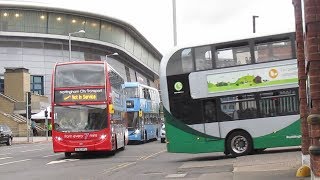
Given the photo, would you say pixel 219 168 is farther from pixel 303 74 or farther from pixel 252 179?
pixel 303 74

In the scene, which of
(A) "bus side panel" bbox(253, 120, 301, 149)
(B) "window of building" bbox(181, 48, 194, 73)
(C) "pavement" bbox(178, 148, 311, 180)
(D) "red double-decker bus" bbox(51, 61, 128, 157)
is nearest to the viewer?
(C) "pavement" bbox(178, 148, 311, 180)

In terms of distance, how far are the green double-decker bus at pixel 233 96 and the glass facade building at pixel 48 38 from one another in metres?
52.8

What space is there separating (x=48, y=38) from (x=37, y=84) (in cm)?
660

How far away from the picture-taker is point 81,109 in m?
22.8

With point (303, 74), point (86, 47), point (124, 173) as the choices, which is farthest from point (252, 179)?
point (86, 47)

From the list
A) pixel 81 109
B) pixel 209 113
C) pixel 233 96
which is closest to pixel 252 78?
pixel 233 96

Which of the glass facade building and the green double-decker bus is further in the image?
the glass facade building

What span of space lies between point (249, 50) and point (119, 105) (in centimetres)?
966

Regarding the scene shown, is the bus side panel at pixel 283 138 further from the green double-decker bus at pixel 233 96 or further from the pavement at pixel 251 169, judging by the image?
the pavement at pixel 251 169

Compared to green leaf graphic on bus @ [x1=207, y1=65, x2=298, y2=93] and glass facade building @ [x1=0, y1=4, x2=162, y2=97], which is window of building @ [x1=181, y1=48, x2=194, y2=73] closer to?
green leaf graphic on bus @ [x1=207, y1=65, x2=298, y2=93]

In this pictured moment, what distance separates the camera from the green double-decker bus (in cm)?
1869

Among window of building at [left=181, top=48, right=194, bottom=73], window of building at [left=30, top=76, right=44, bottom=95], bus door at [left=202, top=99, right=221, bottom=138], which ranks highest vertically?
window of building at [left=30, top=76, right=44, bottom=95]

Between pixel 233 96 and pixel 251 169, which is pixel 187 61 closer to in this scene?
pixel 233 96

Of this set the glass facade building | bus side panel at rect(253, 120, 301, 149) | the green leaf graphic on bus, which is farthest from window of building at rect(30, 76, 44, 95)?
bus side panel at rect(253, 120, 301, 149)
